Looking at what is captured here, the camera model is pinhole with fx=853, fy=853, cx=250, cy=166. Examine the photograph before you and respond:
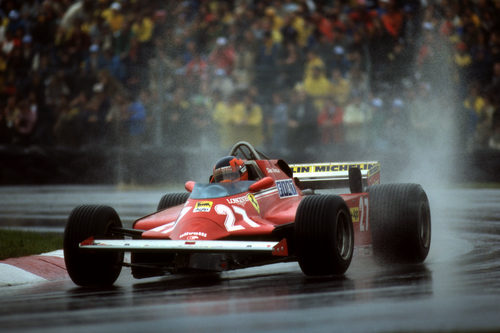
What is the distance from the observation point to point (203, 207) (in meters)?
7.30

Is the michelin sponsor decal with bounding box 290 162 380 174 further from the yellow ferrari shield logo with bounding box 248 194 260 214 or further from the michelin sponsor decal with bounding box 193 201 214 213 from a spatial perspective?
the michelin sponsor decal with bounding box 193 201 214 213

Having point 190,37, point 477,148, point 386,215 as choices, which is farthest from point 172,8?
point 386,215

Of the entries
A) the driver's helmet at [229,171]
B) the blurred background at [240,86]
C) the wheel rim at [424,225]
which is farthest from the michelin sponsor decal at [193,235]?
the blurred background at [240,86]

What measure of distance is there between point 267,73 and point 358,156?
13.7 feet

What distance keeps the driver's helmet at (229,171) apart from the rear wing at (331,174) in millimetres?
1622

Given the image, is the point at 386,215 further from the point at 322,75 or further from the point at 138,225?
the point at 322,75

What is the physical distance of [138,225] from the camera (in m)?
7.83

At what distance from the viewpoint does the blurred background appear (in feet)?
77.7

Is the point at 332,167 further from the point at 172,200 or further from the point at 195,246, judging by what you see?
the point at 195,246

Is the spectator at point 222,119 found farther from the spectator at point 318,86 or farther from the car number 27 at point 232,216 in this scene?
the car number 27 at point 232,216

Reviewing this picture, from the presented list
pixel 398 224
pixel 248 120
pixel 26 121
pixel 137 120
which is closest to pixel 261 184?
pixel 398 224

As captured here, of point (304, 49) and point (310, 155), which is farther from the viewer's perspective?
point (304, 49)

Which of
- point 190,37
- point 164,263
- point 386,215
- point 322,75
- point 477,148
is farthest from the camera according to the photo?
point 190,37

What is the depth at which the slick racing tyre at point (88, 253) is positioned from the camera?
721 centimetres
